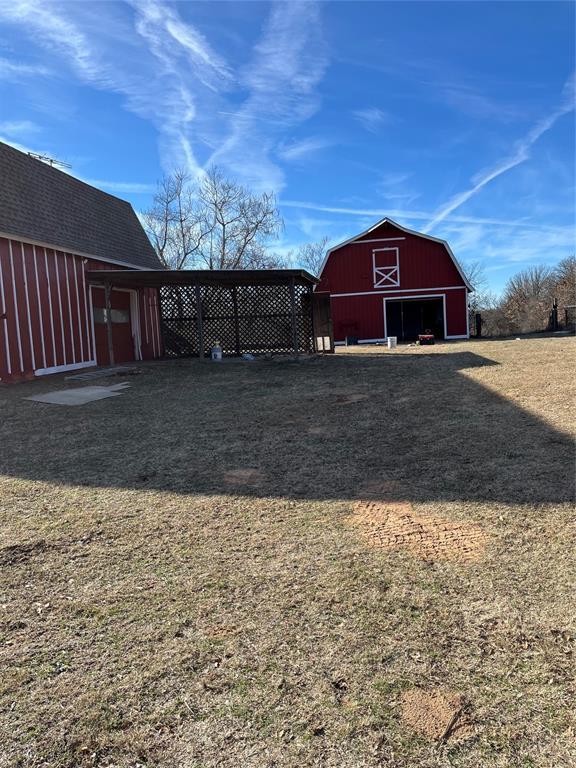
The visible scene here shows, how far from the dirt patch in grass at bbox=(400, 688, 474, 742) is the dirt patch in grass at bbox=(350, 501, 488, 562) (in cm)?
82

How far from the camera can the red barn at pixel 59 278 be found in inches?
356

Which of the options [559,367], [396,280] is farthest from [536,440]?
[396,280]

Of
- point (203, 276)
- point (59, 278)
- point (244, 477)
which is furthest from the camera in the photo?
point (203, 276)

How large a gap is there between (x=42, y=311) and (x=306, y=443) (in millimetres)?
7673

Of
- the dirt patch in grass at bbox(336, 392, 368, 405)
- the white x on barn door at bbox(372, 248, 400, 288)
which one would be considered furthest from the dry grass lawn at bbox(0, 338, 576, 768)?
the white x on barn door at bbox(372, 248, 400, 288)

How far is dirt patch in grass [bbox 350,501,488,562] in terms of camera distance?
2330 mm

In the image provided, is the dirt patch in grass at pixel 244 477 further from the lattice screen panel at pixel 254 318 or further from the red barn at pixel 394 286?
the red barn at pixel 394 286

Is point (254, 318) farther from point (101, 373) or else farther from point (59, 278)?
point (59, 278)

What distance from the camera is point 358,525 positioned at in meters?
2.66

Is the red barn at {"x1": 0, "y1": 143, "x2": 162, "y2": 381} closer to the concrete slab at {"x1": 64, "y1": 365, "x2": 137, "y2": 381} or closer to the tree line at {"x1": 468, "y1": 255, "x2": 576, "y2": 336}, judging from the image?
the concrete slab at {"x1": 64, "y1": 365, "x2": 137, "y2": 381}

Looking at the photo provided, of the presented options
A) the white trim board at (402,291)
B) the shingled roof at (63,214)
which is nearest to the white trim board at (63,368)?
the shingled roof at (63,214)

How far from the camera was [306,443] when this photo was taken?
434 cm

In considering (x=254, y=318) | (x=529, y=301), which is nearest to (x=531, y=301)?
(x=529, y=301)

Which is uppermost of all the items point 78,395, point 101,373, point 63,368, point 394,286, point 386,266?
point 386,266
